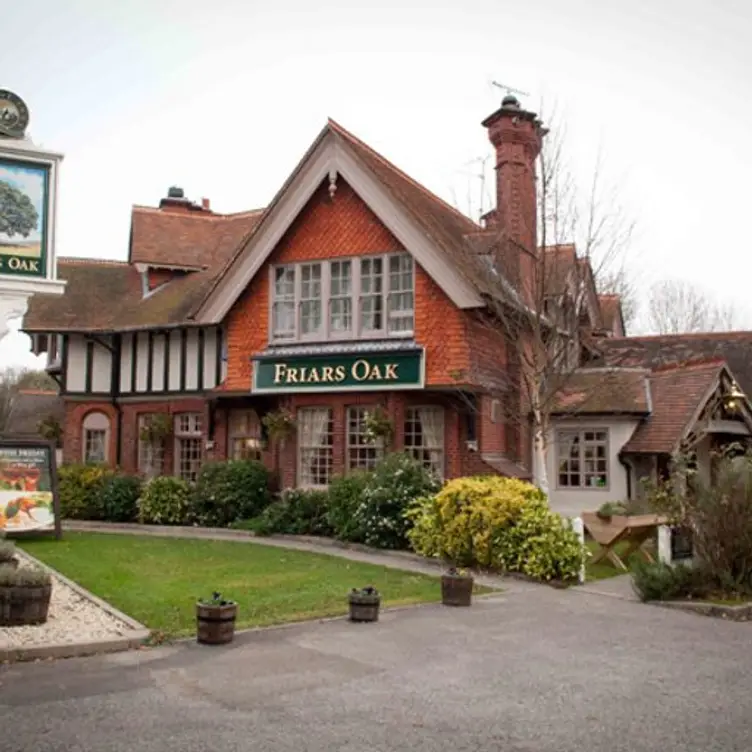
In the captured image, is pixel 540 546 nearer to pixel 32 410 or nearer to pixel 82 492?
pixel 82 492

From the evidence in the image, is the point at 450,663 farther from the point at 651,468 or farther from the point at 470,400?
the point at 651,468

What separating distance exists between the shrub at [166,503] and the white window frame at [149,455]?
2.89m

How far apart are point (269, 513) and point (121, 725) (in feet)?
43.4

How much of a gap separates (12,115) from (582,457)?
15.3m

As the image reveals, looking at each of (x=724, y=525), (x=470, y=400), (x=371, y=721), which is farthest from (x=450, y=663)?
(x=470, y=400)

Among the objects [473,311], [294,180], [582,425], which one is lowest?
[582,425]

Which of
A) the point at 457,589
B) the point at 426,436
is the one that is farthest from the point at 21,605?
the point at 426,436

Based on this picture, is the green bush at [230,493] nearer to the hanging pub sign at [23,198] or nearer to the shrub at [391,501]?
the shrub at [391,501]

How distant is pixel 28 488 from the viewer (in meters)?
17.5

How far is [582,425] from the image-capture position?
70.2 feet

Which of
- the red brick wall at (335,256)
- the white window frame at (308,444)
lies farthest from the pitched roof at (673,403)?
the white window frame at (308,444)

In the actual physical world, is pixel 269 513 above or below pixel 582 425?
below

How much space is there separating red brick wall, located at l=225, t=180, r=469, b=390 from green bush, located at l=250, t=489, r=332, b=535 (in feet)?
10.5

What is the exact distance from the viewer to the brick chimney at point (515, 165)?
2097cm
